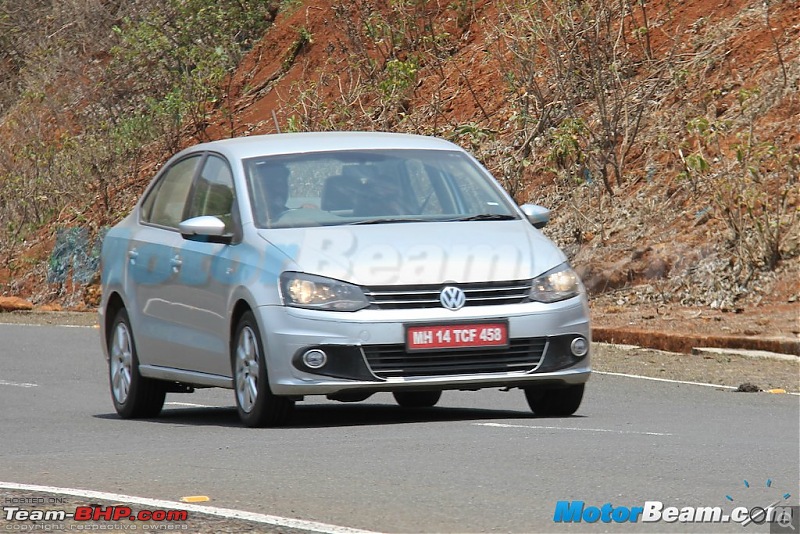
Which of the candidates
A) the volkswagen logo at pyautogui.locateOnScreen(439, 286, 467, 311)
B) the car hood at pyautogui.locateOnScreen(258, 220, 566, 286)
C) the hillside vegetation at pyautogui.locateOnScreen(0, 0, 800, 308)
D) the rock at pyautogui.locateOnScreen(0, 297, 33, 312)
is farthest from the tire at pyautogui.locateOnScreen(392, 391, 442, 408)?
the rock at pyautogui.locateOnScreen(0, 297, 33, 312)

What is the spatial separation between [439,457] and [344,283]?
1.51 metres

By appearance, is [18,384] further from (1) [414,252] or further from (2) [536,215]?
(1) [414,252]

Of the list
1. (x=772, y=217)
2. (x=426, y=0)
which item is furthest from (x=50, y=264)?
(x=772, y=217)

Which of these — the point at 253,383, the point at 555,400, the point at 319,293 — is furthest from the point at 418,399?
the point at 319,293

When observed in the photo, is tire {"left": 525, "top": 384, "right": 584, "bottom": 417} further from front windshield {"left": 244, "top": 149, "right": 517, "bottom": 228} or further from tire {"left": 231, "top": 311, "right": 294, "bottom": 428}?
tire {"left": 231, "top": 311, "right": 294, "bottom": 428}

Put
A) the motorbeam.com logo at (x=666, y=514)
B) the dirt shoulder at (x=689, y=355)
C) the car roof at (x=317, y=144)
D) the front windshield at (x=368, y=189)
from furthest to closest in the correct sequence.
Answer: the dirt shoulder at (x=689, y=355) < the car roof at (x=317, y=144) < the front windshield at (x=368, y=189) < the motorbeam.com logo at (x=666, y=514)

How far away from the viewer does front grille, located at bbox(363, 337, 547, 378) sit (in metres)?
9.32

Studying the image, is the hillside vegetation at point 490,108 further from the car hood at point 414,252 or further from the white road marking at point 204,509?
the white road marking at point 204,509

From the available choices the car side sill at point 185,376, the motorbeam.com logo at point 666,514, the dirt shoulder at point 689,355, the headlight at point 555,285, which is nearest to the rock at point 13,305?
the dirt shoulder at point 689,355

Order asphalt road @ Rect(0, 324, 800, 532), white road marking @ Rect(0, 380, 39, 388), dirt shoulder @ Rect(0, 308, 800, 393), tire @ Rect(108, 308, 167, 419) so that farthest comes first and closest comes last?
white road marking @ Rect(0, 380, 39, 388) < dirt shoulder @ Rect(0, 308, 800, 393) < tire @ Rect(108, 308, 167, 419) < asphalt road @ Rect(0, 324, 800, 532)

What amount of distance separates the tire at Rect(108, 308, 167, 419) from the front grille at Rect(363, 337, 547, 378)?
2517 mm

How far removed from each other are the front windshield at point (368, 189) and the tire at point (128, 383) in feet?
5.47

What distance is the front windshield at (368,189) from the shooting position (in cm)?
1015

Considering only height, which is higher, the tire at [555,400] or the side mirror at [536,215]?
the side mirror at [536,215]
